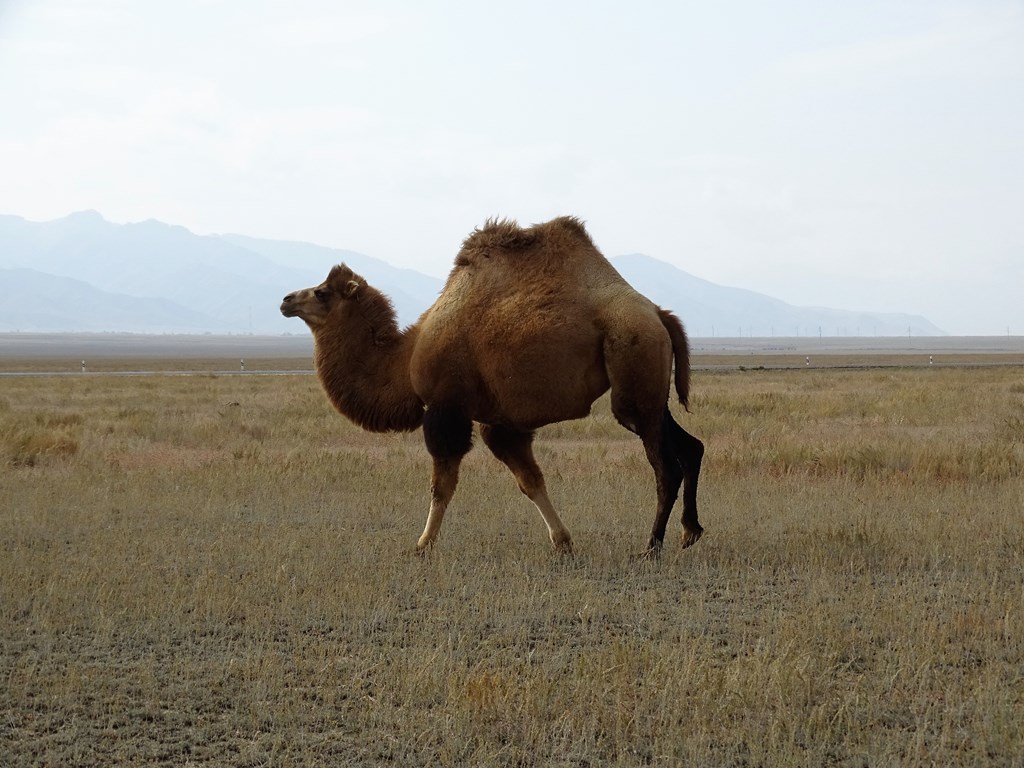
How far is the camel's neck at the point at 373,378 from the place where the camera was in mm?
10273

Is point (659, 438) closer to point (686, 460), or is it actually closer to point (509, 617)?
point (686, 460)

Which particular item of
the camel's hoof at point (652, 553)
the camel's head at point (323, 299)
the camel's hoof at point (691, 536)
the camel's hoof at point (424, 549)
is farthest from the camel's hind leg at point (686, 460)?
the camel's head at point (323, 299)

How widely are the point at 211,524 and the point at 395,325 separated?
2.58 meters

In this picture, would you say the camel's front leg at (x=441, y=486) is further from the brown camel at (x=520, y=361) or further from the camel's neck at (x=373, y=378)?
the camel's neck at (x=373, y=378)

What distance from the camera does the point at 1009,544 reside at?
9477mm

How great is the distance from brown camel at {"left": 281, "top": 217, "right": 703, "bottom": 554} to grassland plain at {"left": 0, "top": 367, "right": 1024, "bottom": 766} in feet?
Result: 2.53

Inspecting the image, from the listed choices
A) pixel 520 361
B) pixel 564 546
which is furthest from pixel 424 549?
pixel 520 361

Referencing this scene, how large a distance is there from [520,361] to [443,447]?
102cm

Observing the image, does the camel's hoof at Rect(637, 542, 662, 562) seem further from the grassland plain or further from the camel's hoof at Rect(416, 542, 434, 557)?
the camel's hoof at Rect(416, 542, 434, 557)

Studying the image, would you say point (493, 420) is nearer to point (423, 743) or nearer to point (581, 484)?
Answer: point (581, 484)

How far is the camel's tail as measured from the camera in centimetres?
995

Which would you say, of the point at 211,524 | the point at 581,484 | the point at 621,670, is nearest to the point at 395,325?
the point at 211,524

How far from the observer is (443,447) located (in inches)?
382

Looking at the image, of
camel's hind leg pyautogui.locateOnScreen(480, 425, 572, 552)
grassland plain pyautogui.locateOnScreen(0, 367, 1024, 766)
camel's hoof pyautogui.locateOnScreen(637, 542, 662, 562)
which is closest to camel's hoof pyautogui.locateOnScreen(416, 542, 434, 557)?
grassland plain pyautogui.locateOnScreen(0, 367, 1024, 766)
